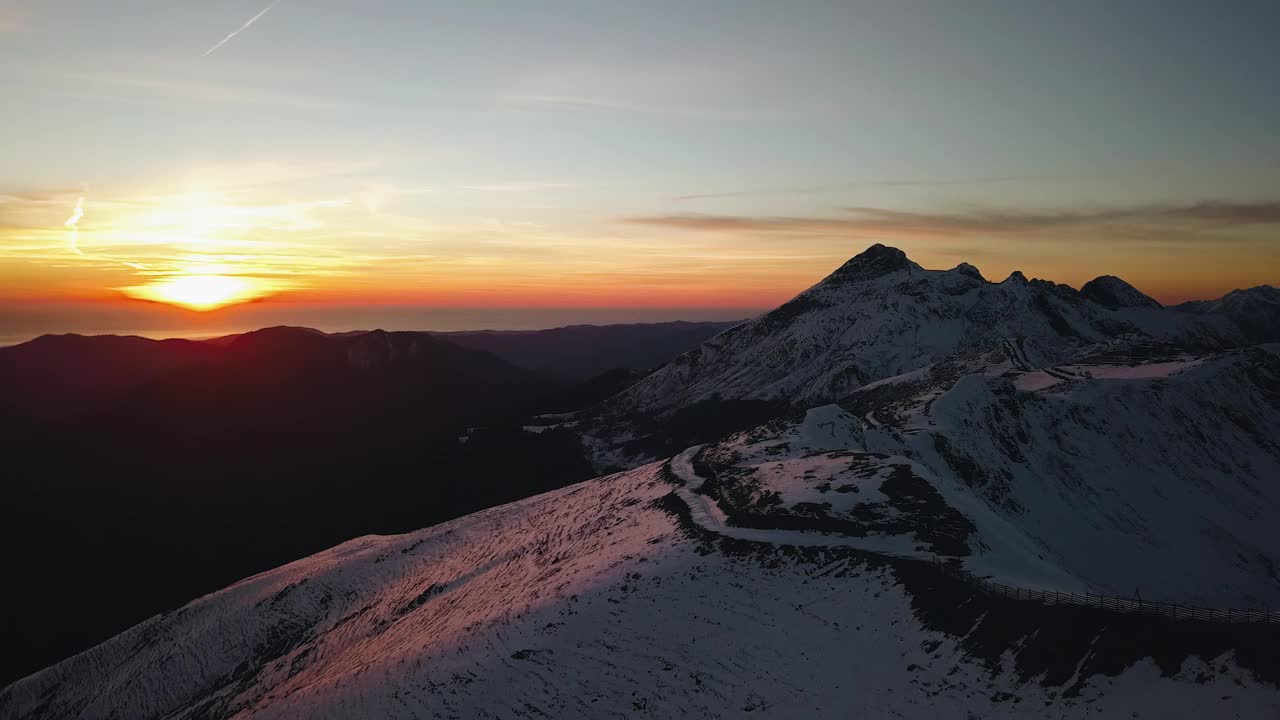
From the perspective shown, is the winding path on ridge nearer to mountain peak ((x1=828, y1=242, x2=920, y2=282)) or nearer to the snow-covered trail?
the snow-covered trail

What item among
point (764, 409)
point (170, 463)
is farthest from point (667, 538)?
point (170, 463)

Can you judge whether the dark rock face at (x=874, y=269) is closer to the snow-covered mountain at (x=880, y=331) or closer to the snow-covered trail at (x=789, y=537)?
the snow-covered mountain at (x=880, y=331)

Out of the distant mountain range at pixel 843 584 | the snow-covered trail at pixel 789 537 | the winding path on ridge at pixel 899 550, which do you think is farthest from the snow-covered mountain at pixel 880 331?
the snow-covered trail at pixel 789 537

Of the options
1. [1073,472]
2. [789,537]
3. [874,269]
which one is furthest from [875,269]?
[789,537]

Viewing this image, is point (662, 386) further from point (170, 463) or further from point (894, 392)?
point (170, 463)

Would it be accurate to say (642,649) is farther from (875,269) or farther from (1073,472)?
(875,269)
